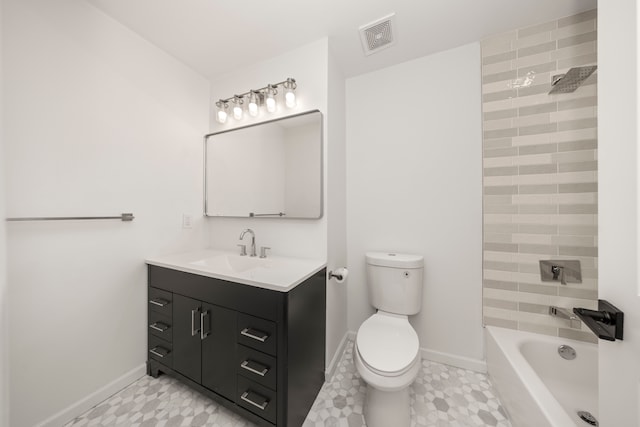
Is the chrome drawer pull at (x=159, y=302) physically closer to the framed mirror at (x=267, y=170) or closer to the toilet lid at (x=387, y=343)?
the framed mirror at (x=267, y=170)

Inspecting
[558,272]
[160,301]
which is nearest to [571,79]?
[558,272]

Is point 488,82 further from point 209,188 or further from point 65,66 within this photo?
point 65,66

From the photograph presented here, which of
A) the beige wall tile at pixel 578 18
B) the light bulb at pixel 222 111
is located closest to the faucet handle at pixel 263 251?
the light bulb at pixel 222 111

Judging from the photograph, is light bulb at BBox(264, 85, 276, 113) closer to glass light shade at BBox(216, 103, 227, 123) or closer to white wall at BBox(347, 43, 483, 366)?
glass light shade at BBox(216, 103, 227, 123)

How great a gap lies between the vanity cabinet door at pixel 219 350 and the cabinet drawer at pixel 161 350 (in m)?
0.32

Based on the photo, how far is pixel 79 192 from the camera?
46.0 inches

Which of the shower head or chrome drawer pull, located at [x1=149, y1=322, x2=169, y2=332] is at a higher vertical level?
the shower head

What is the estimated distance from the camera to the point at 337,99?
1.63 meters

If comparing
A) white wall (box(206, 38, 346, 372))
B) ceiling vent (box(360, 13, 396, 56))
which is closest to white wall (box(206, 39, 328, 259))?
white wall (box(206, 38, 346, 372))

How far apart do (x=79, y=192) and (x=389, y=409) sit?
1.92m

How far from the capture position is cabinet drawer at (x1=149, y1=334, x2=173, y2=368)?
4.46 ft

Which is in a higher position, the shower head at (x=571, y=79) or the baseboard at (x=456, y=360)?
the shower head at (x=571, y=79)

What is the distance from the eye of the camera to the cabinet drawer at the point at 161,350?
4.46 ft

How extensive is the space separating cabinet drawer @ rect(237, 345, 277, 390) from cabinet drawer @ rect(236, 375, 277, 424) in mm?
Result: 32
